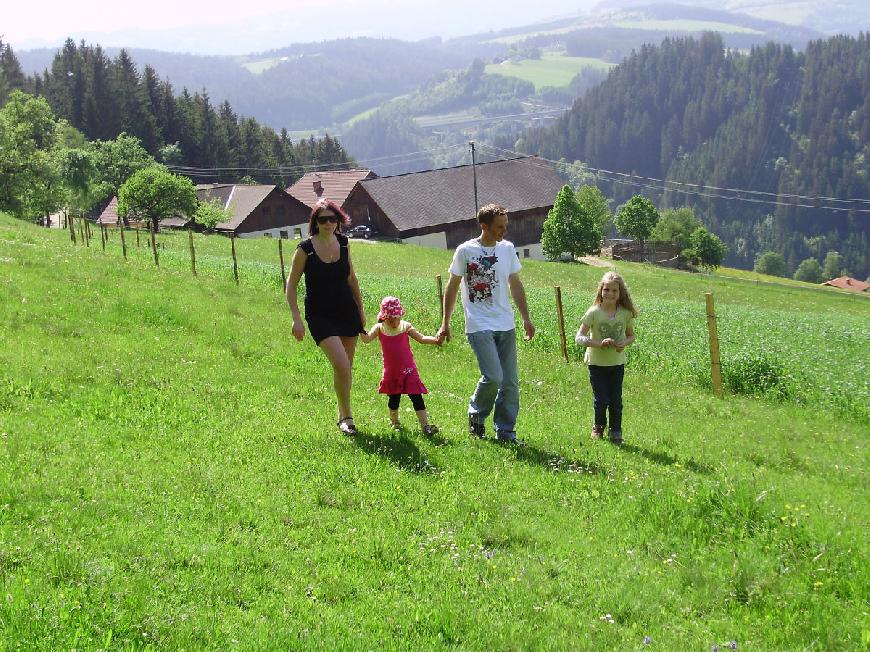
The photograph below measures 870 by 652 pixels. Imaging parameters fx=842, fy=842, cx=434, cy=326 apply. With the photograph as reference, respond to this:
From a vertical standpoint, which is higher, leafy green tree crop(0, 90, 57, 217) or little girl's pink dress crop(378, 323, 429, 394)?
leafy green tree crop(0, 90, 57, 217)

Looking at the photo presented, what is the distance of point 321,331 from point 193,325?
6727 mm

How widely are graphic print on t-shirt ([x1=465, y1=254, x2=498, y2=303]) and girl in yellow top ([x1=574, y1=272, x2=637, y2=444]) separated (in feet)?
4.47

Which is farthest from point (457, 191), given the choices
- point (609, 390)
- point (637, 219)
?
point (609, 390)

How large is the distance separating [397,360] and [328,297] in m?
1.08

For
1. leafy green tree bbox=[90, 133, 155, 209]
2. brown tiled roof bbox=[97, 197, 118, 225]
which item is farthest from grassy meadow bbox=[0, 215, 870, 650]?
brown tiled roof bbox=[97, 197, 118, 225]

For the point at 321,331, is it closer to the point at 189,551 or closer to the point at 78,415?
the point at 78,415

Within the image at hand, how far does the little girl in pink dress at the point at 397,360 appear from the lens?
9234mm

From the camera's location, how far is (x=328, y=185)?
96188 mm

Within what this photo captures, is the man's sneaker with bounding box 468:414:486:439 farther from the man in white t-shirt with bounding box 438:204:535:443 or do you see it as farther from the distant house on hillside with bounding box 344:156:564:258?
the distant house on hillside with bounding box 344:156:564:258

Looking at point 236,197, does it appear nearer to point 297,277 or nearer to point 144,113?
point 144,113

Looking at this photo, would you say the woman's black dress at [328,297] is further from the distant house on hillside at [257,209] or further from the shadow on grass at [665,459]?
the distant house on hillside at [257,209]

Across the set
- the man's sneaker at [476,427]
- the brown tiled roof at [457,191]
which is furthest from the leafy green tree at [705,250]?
the man's sneaker at [476,427]

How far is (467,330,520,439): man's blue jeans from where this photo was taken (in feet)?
29.8

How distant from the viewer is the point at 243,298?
62.6 ft
